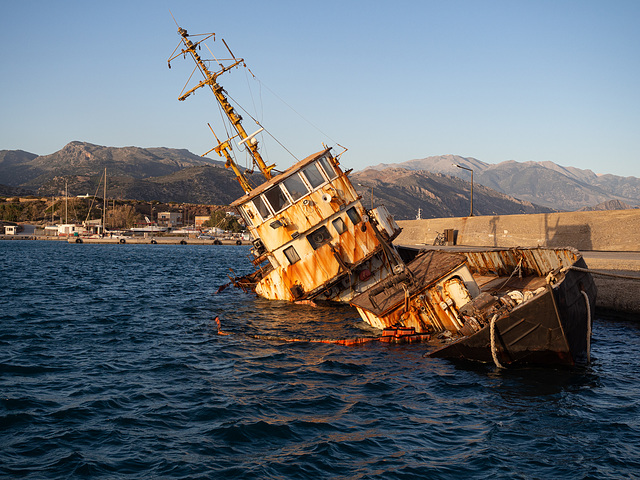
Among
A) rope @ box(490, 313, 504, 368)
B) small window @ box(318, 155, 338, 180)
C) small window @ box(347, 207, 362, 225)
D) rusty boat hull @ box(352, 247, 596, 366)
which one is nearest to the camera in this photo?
rusty boat hull @ box(352, 247, 596, 366)

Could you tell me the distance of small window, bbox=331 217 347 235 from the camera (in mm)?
24203

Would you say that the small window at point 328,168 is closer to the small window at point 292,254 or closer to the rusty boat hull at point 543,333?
the small window at point 292,254

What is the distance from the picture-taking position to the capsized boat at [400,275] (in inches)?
537

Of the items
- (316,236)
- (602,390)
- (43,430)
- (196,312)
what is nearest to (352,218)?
(316,236)

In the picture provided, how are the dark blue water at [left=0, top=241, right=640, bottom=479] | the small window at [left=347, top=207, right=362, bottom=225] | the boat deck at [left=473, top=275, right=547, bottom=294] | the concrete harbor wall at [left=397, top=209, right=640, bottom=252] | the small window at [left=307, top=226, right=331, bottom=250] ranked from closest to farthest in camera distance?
1. the dark blue water at [left=0, top=241, right=640, bottom=479]
2. the boat deck at [left=473, top=275, right=547, bottom=294]
3. the small window at [left=307, top=226, right=331, bottom=250]
4. the small window at [left=347, top=207, right=362, bottom=225]
5. the concrete harbor wall at [left=397, top=209, right=640, bottom=252]

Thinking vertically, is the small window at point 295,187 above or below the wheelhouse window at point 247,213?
above

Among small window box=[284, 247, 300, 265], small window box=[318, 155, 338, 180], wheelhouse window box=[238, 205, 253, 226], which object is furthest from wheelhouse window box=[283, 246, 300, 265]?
small window box=[318, 155, 338, 180]

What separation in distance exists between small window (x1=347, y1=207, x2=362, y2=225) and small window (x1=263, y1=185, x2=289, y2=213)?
3209mm

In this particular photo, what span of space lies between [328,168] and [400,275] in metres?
8.20

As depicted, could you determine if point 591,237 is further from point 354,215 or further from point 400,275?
point 400,275

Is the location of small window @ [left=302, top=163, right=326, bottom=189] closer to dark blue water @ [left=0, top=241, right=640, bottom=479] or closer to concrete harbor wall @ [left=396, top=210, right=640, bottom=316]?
dark blue water @ [left=0, top=241, right=640, bottom=479]

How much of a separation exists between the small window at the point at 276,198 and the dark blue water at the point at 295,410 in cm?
702

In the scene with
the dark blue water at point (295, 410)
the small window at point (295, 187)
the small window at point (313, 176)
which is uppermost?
the small window at point (313, 176)

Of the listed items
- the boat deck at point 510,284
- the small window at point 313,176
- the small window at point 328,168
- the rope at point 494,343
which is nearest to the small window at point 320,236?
the small window at point 313,176
